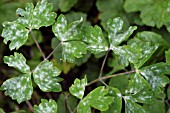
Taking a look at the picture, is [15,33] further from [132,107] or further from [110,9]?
[110,9]

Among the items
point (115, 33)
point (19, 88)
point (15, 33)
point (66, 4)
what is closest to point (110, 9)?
point (66, 4)

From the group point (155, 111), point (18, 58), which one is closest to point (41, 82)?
point (18, 58)

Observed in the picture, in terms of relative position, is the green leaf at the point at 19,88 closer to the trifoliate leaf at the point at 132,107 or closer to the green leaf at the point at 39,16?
the green leaf at the point at 39,16

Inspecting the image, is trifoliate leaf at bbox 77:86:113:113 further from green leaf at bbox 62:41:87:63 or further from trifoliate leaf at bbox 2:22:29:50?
trifoliate leaf at bbox 2:22:29:50

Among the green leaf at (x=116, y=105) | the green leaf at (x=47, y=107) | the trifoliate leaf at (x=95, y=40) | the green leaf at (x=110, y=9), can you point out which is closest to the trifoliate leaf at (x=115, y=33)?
the trifoliate leaf at (x=95, y=40)

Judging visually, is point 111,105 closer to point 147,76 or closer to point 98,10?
point 147,76

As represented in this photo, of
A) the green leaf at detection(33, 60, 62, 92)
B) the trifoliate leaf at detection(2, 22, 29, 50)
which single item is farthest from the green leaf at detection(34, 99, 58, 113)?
the trifoliate leaf at detection(2, 22, 29, 50)

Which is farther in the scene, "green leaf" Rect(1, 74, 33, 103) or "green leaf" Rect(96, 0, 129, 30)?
"green leaf" Rect(96, 0, 129, 30)
